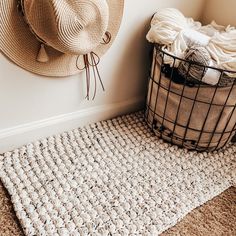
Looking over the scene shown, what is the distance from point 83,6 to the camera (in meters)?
0.79

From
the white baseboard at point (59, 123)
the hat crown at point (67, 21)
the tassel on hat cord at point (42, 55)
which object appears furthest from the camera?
the white baseboard at point (59, 123)


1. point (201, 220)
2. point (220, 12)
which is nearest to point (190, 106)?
point (201, 220)

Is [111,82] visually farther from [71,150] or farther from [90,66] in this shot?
[71,150]

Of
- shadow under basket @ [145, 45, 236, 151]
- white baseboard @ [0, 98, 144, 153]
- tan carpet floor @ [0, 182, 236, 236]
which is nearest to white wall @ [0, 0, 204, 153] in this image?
white baseboard @ [0, 98, 144, 153]

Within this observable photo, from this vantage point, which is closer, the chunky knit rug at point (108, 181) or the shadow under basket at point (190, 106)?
the chunky knit rug at point (108, 181)

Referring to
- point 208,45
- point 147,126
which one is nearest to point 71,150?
point 147,126

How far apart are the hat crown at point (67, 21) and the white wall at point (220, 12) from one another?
0.63 meters

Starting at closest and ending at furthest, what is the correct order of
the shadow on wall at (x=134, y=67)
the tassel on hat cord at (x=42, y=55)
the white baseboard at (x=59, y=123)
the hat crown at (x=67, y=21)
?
the hat crown at (x=67, y=21) < the tassel on hat cord at (x=42, y=55) < the white baseboard at (x=59, y=123) < the shadow on wall at (x=134, y=67)

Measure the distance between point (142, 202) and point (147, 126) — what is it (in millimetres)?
418

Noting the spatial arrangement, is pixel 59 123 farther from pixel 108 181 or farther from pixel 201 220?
pixel 201 220

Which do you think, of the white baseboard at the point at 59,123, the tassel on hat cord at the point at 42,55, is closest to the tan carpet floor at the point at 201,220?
the white baseboard at the point at 59,123

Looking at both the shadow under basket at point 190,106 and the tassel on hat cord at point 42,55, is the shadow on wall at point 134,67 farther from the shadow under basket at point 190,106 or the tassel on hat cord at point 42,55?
the tassel on hat cord at point 42,55

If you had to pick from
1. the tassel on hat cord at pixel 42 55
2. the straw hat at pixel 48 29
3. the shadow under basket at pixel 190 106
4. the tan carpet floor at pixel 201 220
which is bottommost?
the tan carpet floor at pixel 201 220

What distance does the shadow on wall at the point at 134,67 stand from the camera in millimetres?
1149
